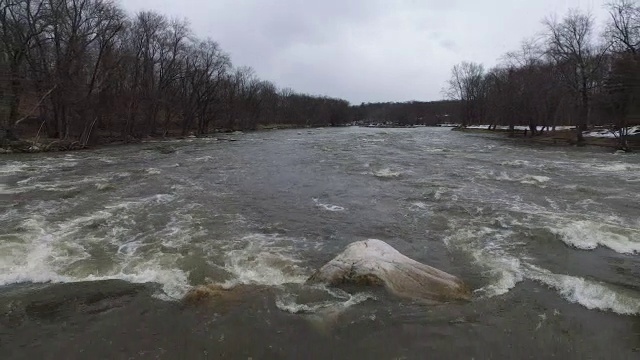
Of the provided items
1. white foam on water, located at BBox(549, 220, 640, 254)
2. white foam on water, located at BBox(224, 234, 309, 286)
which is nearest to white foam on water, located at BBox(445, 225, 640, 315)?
white foam on water, located at BBox(549, 220, 640, 254)

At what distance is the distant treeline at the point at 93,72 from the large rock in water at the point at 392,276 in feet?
109

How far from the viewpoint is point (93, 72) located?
126 feet

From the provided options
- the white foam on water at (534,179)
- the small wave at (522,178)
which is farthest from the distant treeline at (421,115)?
the white foam on water at (534,179)

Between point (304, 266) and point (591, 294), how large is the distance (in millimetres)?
4623

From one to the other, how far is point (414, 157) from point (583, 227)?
16880mm

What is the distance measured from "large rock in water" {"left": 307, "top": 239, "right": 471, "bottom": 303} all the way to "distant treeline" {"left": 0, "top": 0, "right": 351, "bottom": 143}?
33096mm

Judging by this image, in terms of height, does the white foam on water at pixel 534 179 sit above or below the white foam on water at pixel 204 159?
below

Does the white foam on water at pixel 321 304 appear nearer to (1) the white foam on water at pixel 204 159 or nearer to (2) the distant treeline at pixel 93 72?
(1) the white foam on water at pixel 204 159

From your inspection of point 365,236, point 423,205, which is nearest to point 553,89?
point 423,205

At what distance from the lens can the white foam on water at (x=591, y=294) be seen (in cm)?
614

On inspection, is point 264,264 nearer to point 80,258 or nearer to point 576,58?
point 80,258

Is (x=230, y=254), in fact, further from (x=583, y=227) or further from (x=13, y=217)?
(x=583, y=227)

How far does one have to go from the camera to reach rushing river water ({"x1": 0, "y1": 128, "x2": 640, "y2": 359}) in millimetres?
5180

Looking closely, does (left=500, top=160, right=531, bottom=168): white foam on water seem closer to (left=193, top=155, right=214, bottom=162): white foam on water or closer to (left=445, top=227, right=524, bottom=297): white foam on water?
(left=445, top=227, right=524, bottom=297): white foam on water
